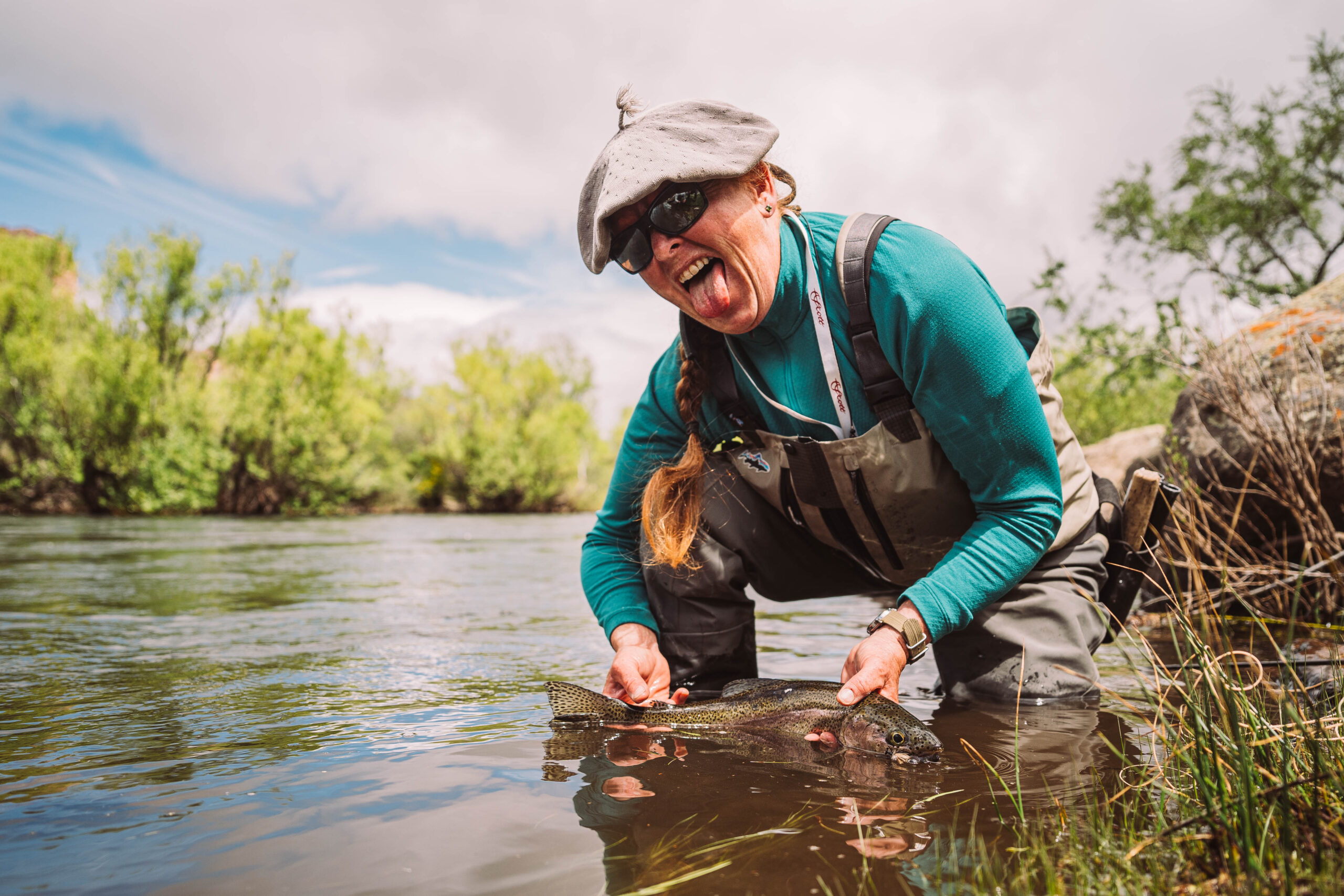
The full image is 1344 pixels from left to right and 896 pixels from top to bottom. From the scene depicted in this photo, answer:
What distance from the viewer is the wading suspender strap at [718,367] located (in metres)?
3.16

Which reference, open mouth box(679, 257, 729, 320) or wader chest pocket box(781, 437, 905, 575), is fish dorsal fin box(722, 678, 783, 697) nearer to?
wader chest pocket box(781, 437, 905, 575)

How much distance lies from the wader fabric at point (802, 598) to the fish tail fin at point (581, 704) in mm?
498

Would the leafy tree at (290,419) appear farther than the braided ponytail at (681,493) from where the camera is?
Yes

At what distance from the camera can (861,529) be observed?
314 cm

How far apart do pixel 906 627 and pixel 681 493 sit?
104 cm

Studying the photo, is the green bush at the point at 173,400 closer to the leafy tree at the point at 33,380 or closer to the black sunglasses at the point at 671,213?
the leafy tree at the point at 33,380

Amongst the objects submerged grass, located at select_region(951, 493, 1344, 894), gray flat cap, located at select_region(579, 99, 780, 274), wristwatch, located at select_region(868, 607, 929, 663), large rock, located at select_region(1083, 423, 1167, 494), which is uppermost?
gray flat cap, located at select_region(579, 99, 780, 274)

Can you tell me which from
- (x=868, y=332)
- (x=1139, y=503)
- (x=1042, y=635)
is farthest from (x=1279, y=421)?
(x=868, y=332)

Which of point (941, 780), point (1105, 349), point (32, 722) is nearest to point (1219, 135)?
point (1105, 349)

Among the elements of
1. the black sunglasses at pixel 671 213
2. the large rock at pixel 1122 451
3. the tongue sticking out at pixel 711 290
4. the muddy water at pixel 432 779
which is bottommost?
the muddy water at pixel 432 779

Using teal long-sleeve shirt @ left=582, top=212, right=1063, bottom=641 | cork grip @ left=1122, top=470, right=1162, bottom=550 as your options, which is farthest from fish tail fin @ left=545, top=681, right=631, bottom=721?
cork grip @ left=1122, top=470, right=1162, bottom=550

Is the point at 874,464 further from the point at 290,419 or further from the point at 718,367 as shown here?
the point at 290,419

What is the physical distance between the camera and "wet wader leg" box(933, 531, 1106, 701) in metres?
3.01

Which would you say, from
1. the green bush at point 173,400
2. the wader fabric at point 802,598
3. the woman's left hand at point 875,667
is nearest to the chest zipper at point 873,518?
the wader fabric at point 802,598
